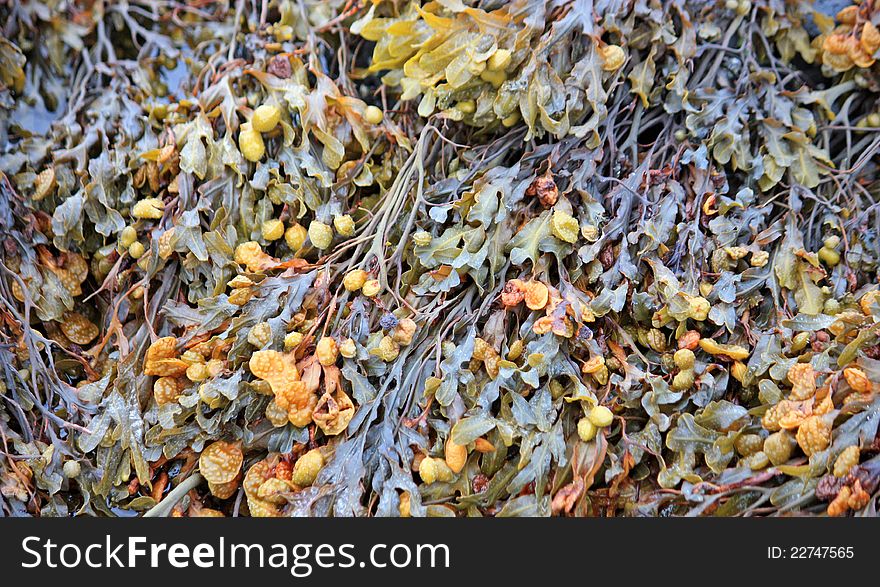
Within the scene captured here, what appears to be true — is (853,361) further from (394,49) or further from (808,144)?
(394,49)

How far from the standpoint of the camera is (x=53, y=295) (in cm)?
107

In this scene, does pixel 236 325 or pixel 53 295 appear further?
pixel 53 295

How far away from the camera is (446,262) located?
991 millimetres

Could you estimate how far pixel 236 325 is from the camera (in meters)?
0.95

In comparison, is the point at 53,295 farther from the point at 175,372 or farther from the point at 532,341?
the point at 532,341

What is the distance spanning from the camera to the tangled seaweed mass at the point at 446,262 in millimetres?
863

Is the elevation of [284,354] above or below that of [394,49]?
below

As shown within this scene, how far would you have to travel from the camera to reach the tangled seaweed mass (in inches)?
34.0
